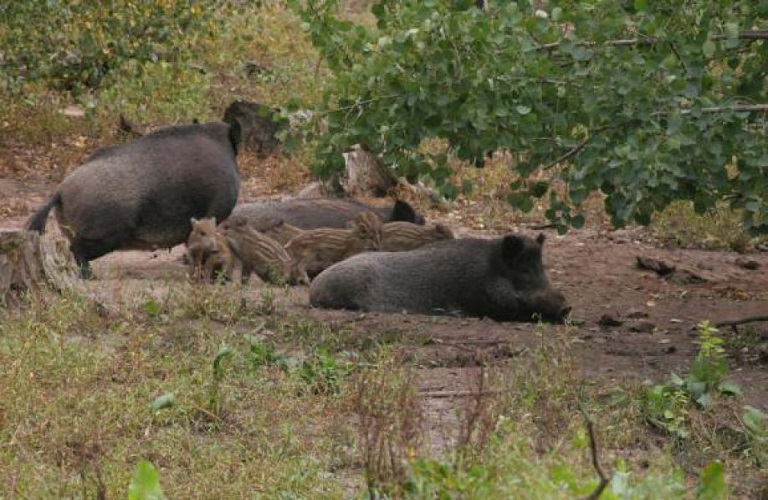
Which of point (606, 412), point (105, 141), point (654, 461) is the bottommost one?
point (105, 141)

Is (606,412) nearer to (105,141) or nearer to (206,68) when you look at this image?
(105,141)

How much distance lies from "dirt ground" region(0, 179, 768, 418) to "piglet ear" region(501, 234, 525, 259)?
0.60 metres

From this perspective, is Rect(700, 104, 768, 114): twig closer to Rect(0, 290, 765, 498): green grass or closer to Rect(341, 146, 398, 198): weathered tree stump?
Rect(0, 290, 765, 498): green grass

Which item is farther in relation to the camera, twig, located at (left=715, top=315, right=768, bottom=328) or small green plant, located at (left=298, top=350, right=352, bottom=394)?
twig, located at (left=715, top=315, right=768, bottom=328)

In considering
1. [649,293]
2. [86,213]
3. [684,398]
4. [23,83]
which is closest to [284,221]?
[86,213]

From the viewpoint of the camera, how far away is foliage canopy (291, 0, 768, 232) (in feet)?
27.3

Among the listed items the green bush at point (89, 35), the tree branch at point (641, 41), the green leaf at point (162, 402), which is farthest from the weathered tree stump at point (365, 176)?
the green leaf at point (162, 402)

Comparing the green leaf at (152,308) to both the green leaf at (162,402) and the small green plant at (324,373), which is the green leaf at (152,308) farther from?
the green leaf at (162,402)

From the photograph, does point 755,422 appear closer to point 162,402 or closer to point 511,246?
point 162,402

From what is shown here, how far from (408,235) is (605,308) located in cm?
163

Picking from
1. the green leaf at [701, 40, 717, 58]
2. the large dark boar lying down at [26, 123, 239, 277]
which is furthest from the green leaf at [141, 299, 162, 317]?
the green leaf at [701, 40, 717, 58]

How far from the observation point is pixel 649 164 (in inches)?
324

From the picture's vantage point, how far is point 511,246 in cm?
1067

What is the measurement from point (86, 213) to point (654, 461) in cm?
778
